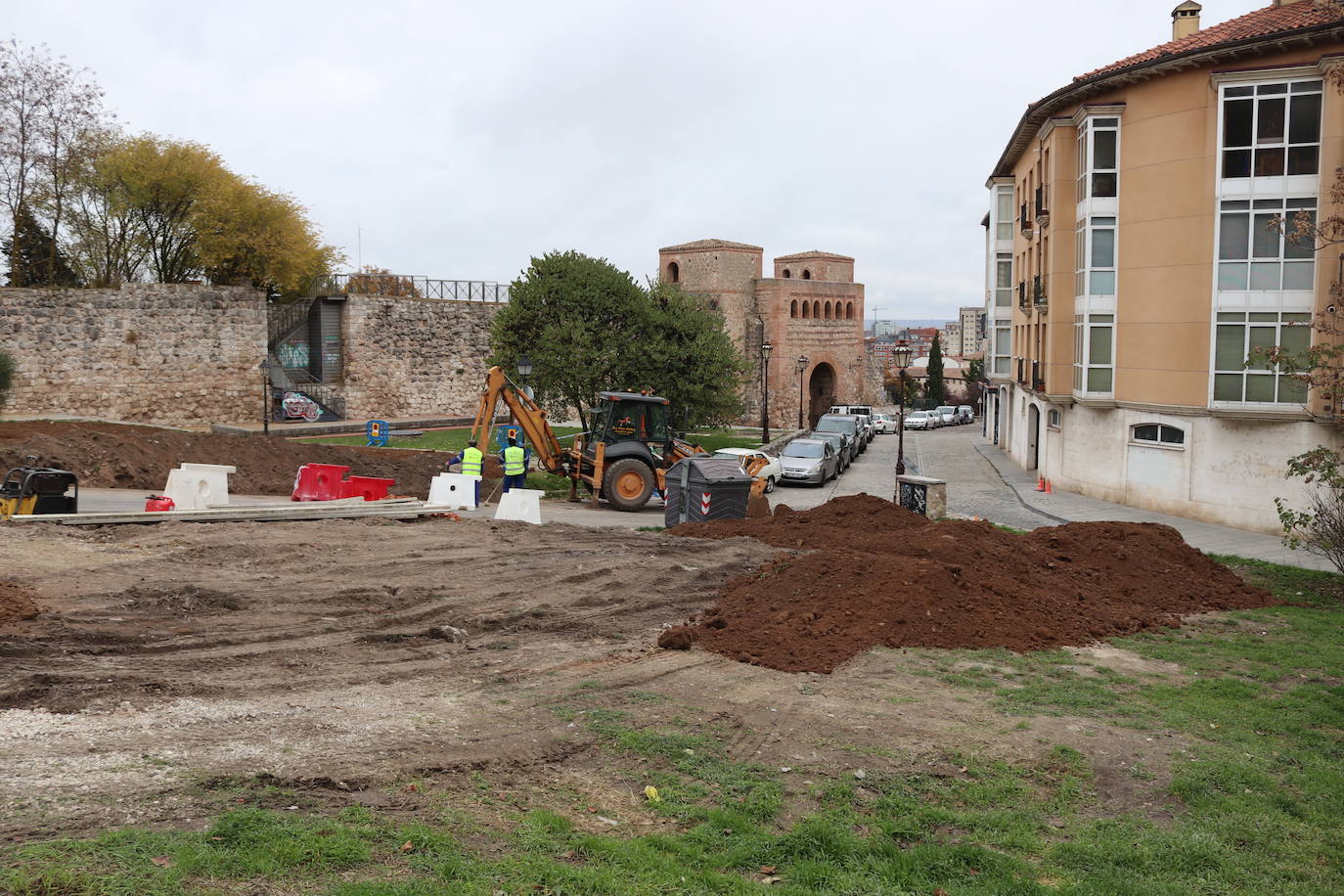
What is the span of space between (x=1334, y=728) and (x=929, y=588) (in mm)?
4036

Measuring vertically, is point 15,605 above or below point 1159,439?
below

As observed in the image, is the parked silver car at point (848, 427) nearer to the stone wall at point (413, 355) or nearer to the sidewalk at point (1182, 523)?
the sidewalk at point (1182, 523)

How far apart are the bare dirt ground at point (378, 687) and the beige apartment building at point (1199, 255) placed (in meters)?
12.7

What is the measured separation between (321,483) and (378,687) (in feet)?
41.3

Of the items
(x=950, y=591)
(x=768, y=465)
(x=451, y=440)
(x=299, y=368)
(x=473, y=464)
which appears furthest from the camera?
(x=299, y=368)

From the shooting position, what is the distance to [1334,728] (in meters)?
8.59

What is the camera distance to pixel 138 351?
3475 centimetres

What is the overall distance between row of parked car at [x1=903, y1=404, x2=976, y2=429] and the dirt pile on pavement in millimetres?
39045

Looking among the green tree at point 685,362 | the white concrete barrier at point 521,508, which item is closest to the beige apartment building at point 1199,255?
the green tree at point 685,362

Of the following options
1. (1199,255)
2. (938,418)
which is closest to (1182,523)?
(1199,255)

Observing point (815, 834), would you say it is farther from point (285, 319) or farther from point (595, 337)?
point (285, 319)

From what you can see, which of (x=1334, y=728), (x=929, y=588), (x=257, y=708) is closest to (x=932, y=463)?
(x=929, y=588)

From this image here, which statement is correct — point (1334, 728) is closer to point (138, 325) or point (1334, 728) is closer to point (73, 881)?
point (73, 881)

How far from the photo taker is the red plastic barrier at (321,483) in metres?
20.2
